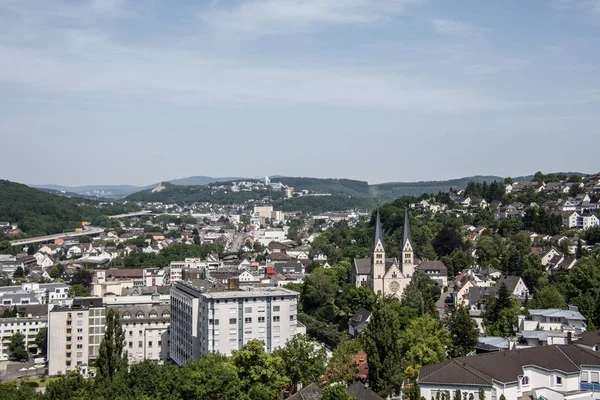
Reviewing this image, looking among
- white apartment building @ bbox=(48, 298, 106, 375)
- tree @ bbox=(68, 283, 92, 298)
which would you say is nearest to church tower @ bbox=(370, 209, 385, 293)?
white apartment building @ bbox=(48, 298, 106, 375)

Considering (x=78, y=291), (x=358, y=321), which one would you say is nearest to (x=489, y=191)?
(x=358, y=321)

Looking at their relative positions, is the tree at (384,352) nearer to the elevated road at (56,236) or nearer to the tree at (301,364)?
the tree at (301,364)

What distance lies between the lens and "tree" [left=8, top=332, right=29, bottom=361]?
159 ft

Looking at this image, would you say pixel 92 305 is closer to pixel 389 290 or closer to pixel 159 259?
pixel 389 290

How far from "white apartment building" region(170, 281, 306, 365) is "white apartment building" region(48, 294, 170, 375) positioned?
6142 mm

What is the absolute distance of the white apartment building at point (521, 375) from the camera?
25.7 metres

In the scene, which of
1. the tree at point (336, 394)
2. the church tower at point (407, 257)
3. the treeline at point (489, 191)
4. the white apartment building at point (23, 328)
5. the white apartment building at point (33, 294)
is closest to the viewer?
the tree at point (336, 394)

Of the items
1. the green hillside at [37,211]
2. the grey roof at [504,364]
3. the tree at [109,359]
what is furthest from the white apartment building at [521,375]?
the green hillside at [37,211]

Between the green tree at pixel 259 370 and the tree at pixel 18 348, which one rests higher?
the green tree at pixel 259 370

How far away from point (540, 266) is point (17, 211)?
107m

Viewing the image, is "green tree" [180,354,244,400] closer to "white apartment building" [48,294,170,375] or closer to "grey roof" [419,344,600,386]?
"grey roof" [419,344,600,386]

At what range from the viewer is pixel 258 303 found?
3919 centimetres

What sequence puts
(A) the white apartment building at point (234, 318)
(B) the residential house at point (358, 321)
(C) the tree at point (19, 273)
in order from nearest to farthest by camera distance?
(A) the white apartment building at point (234, 318), (B) the residential house at point (358, 321), (C) the tree at point (19, 273)

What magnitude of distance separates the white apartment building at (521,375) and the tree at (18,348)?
31417mm
